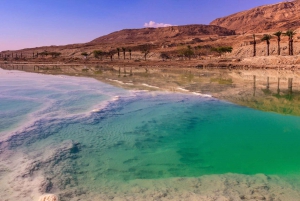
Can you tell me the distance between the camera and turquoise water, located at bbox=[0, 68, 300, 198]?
762 cm

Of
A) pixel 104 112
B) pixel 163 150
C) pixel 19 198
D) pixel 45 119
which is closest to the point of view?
pixel 19 198

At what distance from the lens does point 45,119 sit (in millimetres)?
13305

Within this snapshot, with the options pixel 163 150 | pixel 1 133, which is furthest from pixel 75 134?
pixel 163 150

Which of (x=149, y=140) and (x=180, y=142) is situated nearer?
(x=180, y=142)

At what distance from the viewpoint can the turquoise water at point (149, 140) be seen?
762 cm

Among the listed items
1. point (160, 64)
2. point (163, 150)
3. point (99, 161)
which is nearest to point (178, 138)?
point (163, 150)

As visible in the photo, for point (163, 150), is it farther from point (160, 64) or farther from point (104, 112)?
point (160, 64)

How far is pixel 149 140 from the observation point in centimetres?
1030

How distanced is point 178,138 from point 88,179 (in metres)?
4.39

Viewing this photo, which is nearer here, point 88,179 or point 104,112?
point 88,179

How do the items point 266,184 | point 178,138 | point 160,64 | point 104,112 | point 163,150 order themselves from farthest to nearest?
point 160,64, point 104,112, point 178,138, point 163,150, point 266,184

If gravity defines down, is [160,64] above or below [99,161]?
above

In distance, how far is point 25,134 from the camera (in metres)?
10.8

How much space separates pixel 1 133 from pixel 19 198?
5.83 metres
